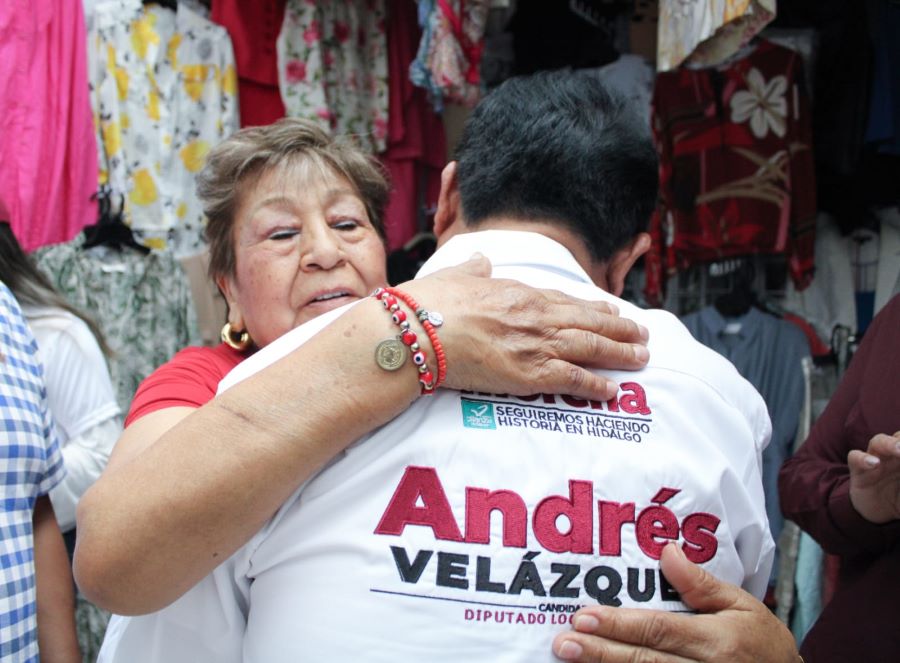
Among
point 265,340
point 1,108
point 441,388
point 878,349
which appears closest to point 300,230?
point 265,340

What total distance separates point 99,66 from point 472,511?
3.16 m

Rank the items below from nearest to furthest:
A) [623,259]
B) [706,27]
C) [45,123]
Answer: [623,259] < [706,27] < [45,123]

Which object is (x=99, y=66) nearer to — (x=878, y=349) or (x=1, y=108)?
(x=1, y=108)

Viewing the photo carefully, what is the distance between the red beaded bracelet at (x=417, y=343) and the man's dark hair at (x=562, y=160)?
0.97 feet

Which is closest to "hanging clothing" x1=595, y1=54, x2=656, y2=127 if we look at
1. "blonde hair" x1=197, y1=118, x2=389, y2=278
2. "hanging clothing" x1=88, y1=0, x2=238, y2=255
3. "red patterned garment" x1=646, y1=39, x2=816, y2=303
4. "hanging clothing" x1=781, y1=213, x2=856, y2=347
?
"red patterned garment" x1=646, y1=39, x2=816, y2=303

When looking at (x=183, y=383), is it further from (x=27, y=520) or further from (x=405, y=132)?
(x=405, y=132)

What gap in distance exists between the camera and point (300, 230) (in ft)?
6.08

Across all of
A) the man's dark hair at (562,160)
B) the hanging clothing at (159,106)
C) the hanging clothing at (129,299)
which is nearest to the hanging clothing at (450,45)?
the hanging clothing at (159,106)

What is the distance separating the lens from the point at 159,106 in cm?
354

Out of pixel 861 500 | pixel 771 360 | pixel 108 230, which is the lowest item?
pixel 771 360

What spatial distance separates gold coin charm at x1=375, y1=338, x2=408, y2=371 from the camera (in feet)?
3.41

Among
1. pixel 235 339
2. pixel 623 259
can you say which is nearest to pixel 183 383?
pixel 235 339

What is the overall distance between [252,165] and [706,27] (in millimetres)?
1890

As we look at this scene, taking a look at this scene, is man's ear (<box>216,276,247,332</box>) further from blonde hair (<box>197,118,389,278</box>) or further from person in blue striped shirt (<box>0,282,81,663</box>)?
person in blue striped shirt (<box>0,282,81,663</box>)
